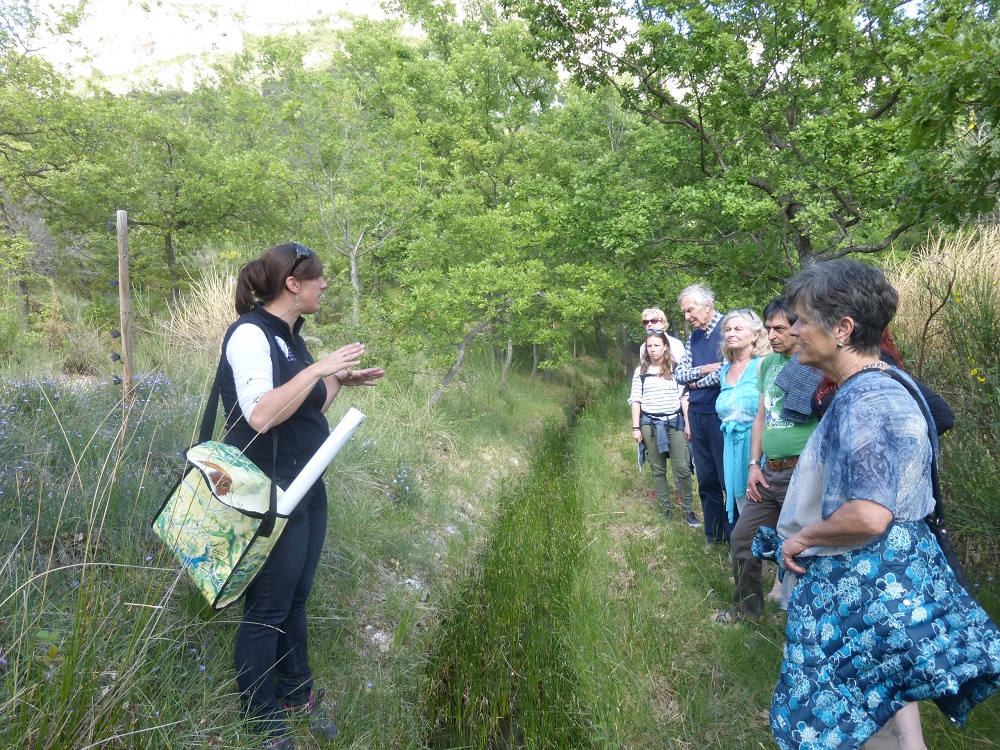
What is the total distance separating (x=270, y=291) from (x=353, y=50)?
14379mm

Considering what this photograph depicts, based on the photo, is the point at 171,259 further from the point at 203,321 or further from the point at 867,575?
the point at 867,575

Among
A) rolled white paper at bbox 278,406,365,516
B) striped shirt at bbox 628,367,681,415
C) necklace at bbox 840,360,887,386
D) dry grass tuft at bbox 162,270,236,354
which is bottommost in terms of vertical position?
striped shirt at bbox 628,367,681,415

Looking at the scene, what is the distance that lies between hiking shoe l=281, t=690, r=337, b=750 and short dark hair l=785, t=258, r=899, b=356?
2.39 metres

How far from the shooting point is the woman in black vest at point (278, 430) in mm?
2010

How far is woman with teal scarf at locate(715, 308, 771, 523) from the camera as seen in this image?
3.95 m

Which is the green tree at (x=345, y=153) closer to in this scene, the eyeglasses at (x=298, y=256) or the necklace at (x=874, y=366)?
the eyeglasses at (x=298, y=256)

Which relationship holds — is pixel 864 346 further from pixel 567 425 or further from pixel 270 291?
pixel 567 425

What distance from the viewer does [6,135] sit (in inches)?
392

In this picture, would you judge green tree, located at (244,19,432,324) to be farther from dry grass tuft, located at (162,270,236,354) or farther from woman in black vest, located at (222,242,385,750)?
woman in black vest, located at (222,242,385,750)

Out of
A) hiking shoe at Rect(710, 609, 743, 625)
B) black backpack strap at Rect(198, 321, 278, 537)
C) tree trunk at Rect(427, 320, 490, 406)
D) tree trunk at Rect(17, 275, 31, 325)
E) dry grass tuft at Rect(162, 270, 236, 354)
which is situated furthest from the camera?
tree trunk at Rect(427, 320, 490, 406)

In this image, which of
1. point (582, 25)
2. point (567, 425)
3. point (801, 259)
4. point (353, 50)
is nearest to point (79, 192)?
point (353, 50)

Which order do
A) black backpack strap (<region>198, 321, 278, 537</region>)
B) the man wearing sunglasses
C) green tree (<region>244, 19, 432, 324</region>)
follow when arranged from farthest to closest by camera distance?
1. green tree (<region>244, 19, 432, 324</region>)
2. the man wearing sunglasses
3. black backpack strap (<region>198, 321, 278, 537</region>)

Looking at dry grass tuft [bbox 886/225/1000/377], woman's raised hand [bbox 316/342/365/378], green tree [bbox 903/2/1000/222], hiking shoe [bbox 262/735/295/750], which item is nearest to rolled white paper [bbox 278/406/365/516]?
woman's raised hand [bbox 316/342/365/378]

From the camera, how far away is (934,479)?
1.79 meters
